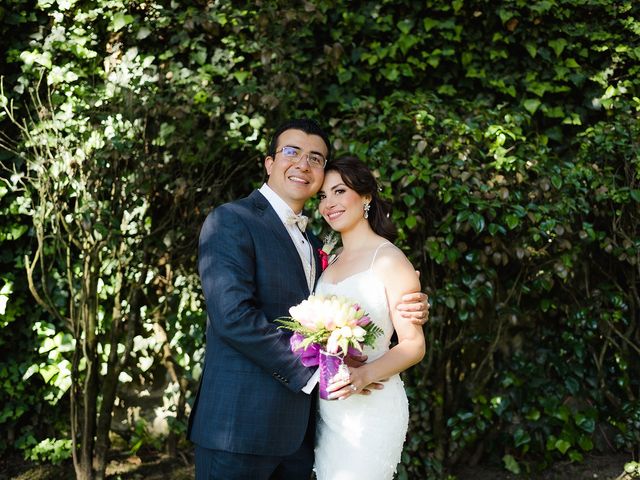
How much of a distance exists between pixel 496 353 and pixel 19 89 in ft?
13.0

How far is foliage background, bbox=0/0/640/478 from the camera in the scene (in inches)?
153

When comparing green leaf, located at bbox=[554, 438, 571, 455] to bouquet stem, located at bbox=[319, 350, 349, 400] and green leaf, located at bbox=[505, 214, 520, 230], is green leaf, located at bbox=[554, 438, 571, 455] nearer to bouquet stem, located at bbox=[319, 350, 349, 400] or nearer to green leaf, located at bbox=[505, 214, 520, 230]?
green leaf, located at bbox=[505, 214, 520, 230]

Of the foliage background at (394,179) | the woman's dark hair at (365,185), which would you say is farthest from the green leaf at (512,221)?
the woman's dark hair at (365,185)

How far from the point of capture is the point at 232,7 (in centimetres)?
474

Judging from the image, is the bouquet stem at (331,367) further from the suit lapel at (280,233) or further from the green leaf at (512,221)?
the green leaf at (512,221)

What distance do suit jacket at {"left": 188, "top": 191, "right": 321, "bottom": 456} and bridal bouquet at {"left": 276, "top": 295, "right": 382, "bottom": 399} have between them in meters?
0.12

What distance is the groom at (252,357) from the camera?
236 cm

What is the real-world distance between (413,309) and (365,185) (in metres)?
0.63

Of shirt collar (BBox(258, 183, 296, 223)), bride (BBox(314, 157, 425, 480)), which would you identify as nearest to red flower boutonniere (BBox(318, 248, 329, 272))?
bride (BBox(314, 157, 425, 480))

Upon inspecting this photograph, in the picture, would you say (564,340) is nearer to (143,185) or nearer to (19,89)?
(143,185)

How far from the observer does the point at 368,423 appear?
2.53 meters

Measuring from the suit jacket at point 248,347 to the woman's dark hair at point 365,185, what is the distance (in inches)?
16.5

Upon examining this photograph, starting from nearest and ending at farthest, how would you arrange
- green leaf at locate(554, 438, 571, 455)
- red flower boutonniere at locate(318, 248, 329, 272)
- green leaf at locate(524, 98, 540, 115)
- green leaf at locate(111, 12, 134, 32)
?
1. red flower boutonniere at locate(318, 248, 329, 272)
2. green leaf at locate(554, 438, 571, 455)
3. green leaf at locate(111, 12, 134, 32)
4. green leaf at locate(524, 98, 540, 115)

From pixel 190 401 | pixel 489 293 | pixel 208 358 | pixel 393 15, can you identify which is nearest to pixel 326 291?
pixel 208 358
